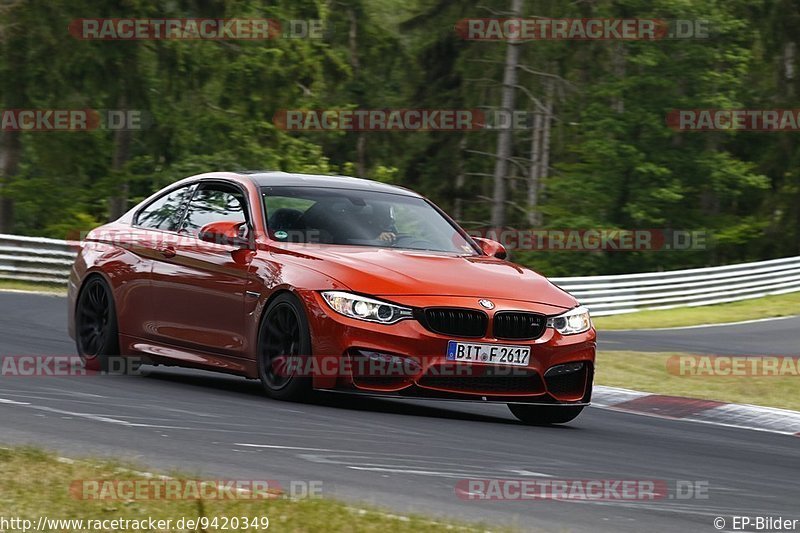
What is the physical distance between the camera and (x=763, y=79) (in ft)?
158

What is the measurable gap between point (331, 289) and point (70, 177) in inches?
1237

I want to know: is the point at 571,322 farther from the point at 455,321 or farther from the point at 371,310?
the point at 371,310

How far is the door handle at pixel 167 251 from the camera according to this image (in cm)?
1031

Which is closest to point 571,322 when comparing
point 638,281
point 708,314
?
point 708,314

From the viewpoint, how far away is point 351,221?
992 centimetres

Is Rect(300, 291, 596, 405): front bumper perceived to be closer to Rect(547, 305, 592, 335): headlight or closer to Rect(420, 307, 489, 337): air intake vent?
Rect(420, 307, 489, 337): air intake vent

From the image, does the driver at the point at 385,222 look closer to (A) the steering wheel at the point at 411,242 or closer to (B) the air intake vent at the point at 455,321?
(A) the steering wheel at the point at 411,242

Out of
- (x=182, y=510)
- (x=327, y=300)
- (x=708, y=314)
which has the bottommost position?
(x=708, y=314)

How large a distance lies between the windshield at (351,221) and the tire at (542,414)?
117 centimetres

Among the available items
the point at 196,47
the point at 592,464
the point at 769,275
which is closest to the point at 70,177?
the point at 196,47

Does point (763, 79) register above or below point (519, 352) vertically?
above

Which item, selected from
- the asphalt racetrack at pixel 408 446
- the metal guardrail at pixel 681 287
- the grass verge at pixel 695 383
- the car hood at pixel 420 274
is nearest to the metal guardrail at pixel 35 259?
the metal guardrail at pixel 681 287

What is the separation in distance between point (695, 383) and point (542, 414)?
575 cm

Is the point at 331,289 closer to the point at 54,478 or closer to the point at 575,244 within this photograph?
the point at 54,478
